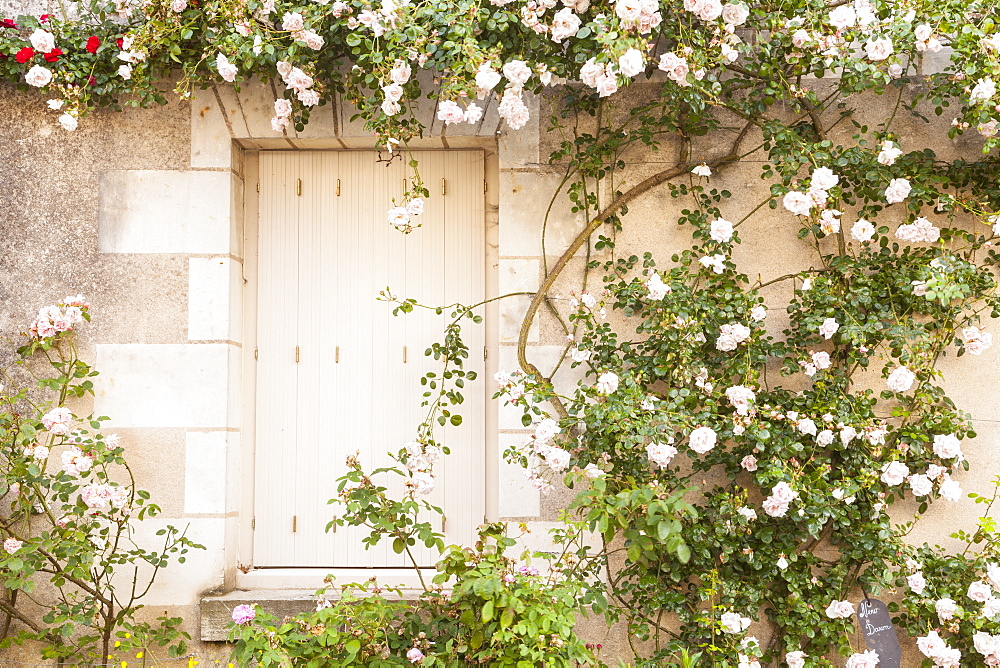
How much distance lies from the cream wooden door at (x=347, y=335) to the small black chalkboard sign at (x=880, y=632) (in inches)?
58.9

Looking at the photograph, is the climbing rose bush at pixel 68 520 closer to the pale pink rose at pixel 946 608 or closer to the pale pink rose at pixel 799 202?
the pale pink rose at pixel 799 202

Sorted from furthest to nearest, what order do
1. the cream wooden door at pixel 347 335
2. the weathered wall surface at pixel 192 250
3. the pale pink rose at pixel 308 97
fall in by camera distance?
the cream wooden door at pixel 347 335, the weathered wall surface at pixel 192 250, the pale pink rose at pixel 308 97

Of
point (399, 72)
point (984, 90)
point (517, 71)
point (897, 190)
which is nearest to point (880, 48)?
point (984, 90)

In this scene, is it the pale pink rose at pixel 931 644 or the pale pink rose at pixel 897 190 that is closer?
the pale pink rose at pixel 931 644

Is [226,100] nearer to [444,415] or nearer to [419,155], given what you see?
[419,155]

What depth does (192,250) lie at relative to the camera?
3.25 meters

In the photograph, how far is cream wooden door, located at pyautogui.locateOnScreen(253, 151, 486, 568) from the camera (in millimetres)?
3369

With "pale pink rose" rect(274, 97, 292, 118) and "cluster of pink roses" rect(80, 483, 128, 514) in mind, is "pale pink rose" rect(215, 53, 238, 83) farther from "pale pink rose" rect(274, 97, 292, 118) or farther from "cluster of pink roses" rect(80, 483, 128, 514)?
"cluster of pink roses" rect(80, 483, 128, 514)

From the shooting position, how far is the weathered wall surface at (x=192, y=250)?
3195 millimetres

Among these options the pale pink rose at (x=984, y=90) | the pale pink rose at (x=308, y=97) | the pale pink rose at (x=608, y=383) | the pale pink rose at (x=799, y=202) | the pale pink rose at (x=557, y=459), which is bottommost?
the pale pink rose at (x=557, y=459)

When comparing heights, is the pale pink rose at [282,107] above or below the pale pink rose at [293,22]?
below

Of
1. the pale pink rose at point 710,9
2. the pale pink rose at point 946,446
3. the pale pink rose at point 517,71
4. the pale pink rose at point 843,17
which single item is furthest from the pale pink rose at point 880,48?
the pale pink rose at point 946,446

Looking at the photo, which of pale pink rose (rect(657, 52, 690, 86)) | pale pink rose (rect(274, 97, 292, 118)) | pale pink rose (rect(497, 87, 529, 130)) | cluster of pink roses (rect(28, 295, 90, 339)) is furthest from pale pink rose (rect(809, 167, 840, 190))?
cluster of pink roses (rect(28, 295, 90, 339))

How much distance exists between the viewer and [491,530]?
9.02 feet
